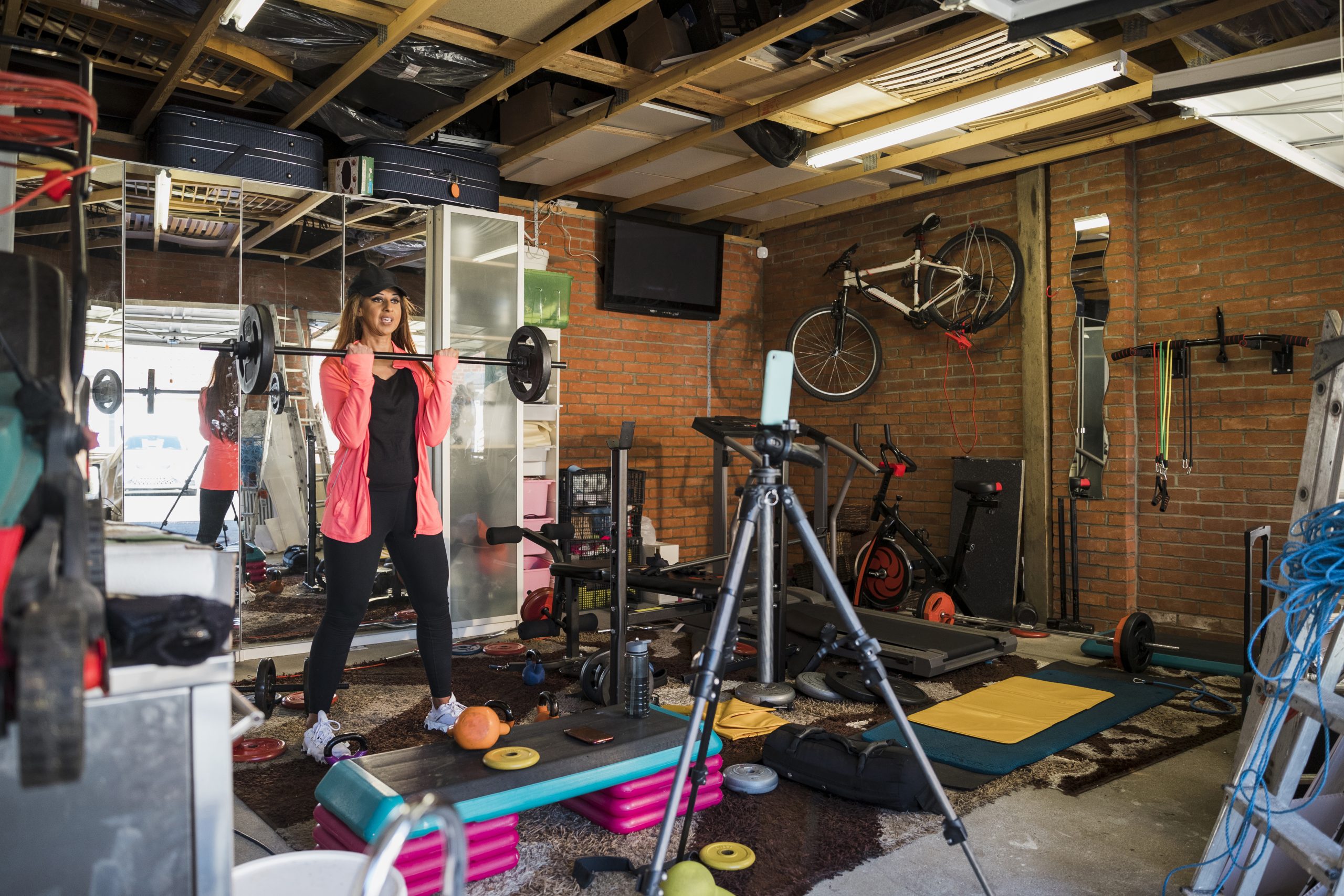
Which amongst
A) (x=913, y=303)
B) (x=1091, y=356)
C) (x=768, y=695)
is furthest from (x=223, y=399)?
(x=1091, y=356)

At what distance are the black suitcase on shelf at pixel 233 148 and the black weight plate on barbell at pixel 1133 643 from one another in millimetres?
4805

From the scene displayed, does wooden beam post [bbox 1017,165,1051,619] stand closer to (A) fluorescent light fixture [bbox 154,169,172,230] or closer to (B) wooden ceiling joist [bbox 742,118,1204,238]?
(B) wooden ceiling joist [bbox 742,118,1204,238]

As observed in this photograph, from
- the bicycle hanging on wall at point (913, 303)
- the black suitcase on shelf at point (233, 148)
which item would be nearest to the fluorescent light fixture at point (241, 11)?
the black suitcase on shelf at point (233, 148)

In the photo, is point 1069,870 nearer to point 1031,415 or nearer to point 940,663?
point 940,663

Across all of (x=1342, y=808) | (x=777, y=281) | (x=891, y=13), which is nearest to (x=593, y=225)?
(x=777, y=281)

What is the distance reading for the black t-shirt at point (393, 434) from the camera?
3082mm

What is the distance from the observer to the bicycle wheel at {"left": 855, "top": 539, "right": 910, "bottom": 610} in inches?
223

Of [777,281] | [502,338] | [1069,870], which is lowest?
[1069,870]

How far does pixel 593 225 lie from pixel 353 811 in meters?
5.28

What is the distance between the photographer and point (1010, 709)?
3762 mm

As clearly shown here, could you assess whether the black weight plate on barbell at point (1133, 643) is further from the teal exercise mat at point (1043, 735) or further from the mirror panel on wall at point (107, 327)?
the mirror panel on wall at point (107, 327)

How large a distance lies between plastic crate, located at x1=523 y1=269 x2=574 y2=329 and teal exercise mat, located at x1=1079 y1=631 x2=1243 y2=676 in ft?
12.5

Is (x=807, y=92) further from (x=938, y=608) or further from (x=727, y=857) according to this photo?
(x=727, y=857)

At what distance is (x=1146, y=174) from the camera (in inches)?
209
